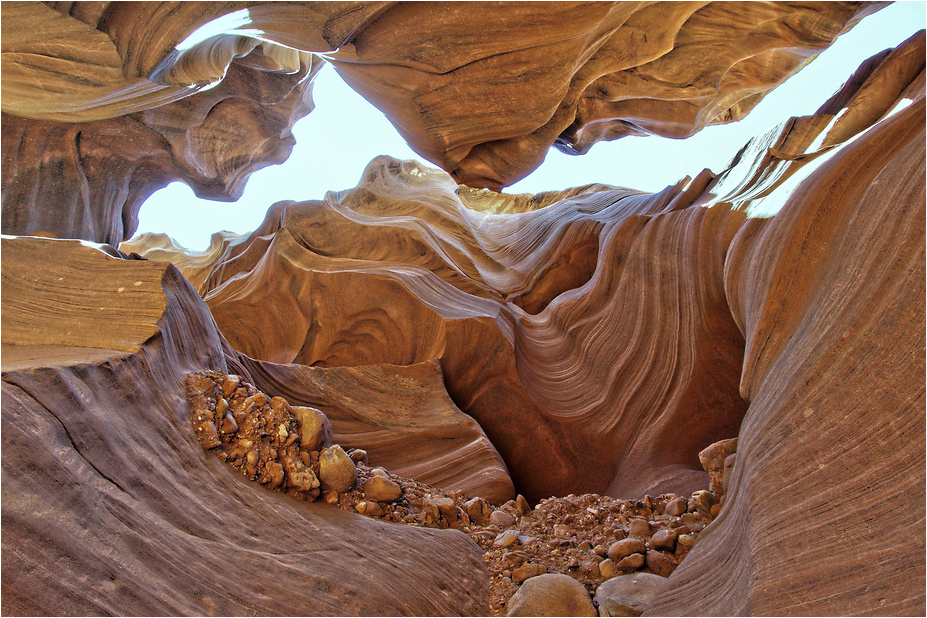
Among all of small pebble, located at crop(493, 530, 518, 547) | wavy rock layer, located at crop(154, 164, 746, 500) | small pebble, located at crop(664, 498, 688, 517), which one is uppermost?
wavy rock layer, located at crop(154, 164, 746, 500)

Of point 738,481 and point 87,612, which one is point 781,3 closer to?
point 738,481

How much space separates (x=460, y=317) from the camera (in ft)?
16.7

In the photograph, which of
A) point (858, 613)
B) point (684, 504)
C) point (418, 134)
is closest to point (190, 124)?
point (418, 134)

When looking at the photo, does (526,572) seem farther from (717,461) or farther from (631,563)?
(717,461)

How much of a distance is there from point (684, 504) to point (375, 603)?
5.71 feet

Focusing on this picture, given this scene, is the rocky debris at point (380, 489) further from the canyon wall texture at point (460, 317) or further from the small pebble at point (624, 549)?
the small pebble at point (624, 549)

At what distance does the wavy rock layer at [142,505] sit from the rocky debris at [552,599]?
0.61 ft

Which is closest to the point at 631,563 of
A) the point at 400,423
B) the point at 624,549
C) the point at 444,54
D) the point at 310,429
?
the point at 624,549

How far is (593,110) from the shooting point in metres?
5.48

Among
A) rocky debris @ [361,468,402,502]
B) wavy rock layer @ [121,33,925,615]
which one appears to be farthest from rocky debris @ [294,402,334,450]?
wavy rock layer @ [121,33,925,615]

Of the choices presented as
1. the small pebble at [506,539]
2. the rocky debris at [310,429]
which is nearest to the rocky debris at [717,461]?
the small pebble at [506,539]

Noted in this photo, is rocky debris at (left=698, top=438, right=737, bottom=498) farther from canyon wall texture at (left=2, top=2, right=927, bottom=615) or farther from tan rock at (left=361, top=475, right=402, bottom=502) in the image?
tan rock at (left=361, top=475, right=402, bottom=502)

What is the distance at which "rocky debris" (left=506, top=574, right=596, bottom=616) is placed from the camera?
7.42ft

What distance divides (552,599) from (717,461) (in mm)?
1170
